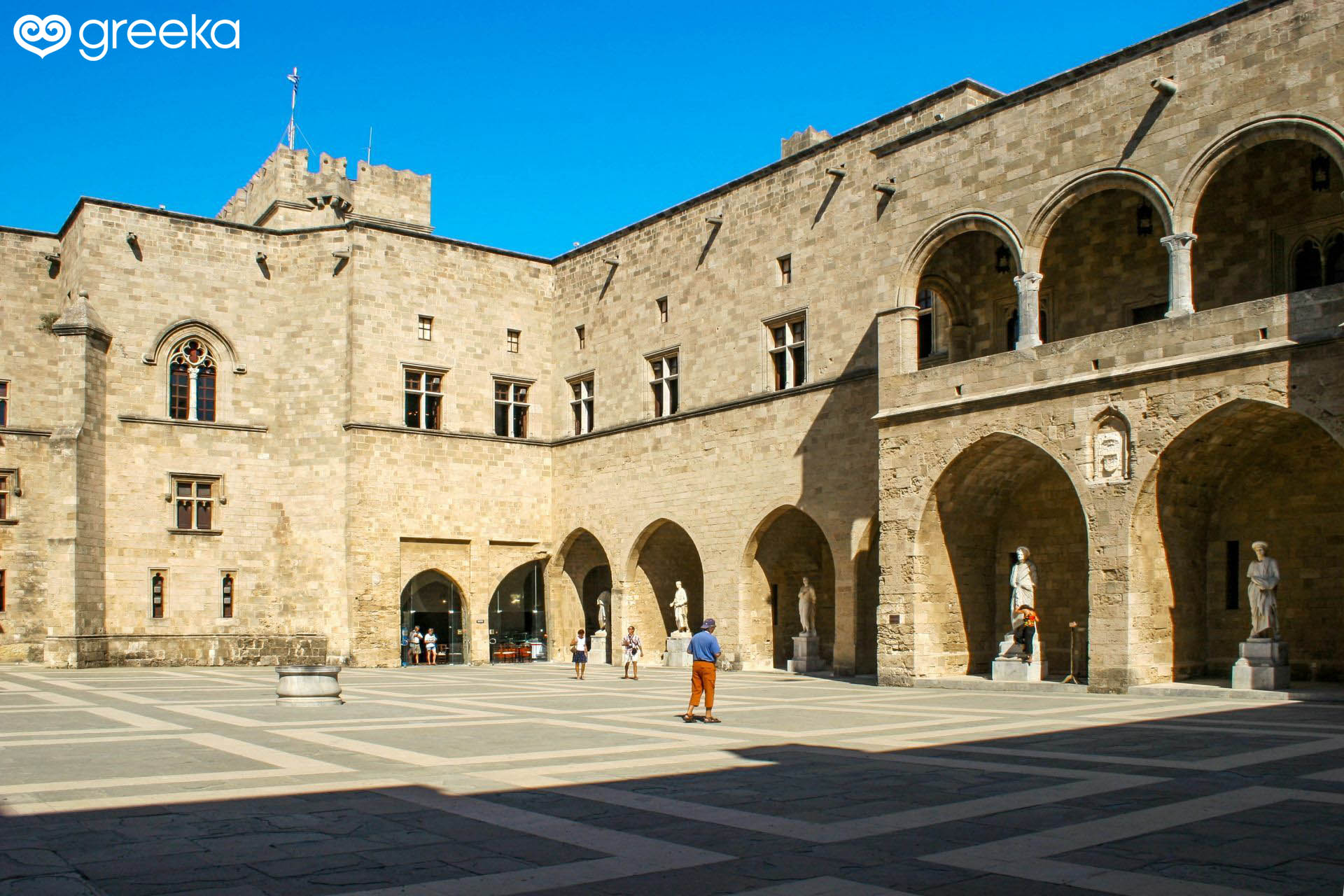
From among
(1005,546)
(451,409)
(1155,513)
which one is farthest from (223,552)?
(1155,513)

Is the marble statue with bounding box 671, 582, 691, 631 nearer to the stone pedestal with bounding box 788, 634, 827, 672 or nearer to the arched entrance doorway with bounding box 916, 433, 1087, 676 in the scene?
the stone pedestal with bounding box 788, 634, 827, 672

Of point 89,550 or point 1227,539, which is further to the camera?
point 89,550

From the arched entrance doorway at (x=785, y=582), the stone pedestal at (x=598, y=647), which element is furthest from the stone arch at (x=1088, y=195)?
the stone pedestal at (x=598, y=647)

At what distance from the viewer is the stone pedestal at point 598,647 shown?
33156 millimetres

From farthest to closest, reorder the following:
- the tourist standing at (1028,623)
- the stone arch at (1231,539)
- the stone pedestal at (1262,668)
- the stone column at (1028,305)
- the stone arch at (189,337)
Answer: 1. the stone arch at (189,337)
2. the tourist standing at (1028,623)
3. the stone column at (1028,305)
4. the stone arch at (1231,539)
5. the stone pedestal at (1262,668)

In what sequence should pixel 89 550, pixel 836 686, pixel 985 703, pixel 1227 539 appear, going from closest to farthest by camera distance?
pixel 985 703 < pixel 1227 539 < pixel 836 686 < pixel 89 550

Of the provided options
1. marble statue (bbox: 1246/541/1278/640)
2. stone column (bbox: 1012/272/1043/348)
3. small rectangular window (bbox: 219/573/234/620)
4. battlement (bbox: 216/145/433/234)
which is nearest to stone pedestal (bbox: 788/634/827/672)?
stone column (bbox: 1012/272/1043/348)

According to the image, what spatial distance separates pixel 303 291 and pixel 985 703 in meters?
22.1

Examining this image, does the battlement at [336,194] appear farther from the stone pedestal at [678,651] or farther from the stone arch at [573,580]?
the stone pedestal at [678,651]

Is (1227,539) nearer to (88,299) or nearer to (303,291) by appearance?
(303,291)

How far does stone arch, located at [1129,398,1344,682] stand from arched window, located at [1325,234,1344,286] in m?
2.37

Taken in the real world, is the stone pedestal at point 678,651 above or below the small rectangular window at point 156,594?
below

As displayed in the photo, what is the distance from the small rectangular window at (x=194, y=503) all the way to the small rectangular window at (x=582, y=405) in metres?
9.76

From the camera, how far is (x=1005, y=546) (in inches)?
939
